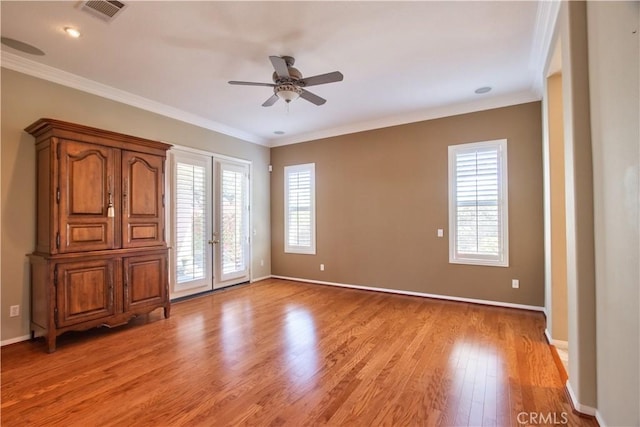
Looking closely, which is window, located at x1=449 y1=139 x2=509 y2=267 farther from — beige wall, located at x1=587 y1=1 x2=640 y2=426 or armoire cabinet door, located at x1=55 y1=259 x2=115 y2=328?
armoire cabinet door, located at x1=55 y1=259 x2=115 y2=328

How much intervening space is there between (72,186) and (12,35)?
1417 mm

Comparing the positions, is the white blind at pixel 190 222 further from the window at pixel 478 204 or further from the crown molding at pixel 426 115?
the window at pixel 478 204

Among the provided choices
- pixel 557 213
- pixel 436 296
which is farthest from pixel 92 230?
pixel 557 213

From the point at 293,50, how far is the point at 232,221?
3.41 metres

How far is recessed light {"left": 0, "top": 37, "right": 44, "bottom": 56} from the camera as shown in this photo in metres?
2.80

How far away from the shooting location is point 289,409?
6.66 feet

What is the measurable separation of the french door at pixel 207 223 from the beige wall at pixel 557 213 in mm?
4720

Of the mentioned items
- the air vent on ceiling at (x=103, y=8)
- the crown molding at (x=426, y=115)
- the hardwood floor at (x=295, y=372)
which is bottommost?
the hardwood floor at (x=295, y=372)

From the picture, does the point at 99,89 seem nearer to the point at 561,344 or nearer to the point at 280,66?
the point at 280,66

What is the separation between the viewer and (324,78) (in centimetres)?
283

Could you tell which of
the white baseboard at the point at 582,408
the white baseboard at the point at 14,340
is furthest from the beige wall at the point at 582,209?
the white baseboard at the point at 14,340

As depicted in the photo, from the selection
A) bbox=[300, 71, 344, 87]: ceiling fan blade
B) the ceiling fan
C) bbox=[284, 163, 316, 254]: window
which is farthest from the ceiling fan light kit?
bbox=[284, 163, 316, 254]: window

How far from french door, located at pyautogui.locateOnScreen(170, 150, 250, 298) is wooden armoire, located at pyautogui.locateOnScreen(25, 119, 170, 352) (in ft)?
2.72

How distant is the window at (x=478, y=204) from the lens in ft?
13.9
